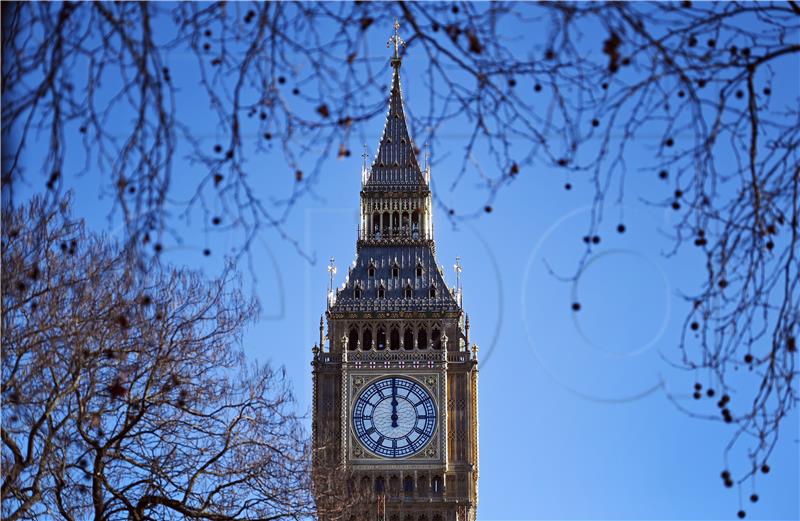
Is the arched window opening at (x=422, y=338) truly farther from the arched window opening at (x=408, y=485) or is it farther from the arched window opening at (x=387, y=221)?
the arched window opening at (x=408, y=485)

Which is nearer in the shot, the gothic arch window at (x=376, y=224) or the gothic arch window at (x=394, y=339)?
the gothic arch window at (x=394, y=339)

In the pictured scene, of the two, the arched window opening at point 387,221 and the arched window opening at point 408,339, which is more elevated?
the arched window opening at point 387,221

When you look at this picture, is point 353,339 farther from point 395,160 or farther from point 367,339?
point 395,160

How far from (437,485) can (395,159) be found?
15813 mm

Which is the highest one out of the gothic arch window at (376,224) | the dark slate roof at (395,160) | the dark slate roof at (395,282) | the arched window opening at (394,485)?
the dark slate roof at (395,160)

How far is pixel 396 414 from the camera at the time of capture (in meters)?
64.4

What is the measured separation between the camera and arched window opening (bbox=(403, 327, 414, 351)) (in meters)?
65.9

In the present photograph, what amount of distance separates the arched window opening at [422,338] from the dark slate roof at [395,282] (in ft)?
3.24

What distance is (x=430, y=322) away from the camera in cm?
6588

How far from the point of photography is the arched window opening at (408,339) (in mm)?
65875

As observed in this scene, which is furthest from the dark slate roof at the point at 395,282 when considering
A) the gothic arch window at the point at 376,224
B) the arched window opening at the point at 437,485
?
the arched window opening at the point at 437,485

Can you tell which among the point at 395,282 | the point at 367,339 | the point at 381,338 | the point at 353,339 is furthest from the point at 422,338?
the point at 353,339

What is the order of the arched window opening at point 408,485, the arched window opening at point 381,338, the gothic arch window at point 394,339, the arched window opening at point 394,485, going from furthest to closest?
the gothic arch window at point 394,339 → the arched window opening at point 381,338 → the arched window opening at point 408,485 → the arched window opening at point 394,485

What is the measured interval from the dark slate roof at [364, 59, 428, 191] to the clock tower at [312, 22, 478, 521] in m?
0.78
